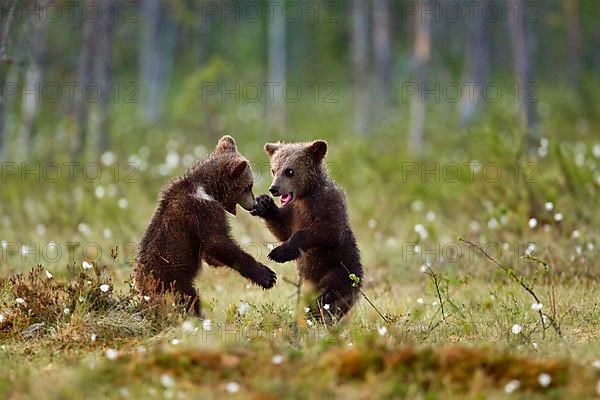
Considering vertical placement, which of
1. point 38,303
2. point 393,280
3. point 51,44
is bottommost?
point 393,280

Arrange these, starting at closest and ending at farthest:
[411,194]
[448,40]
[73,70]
Answer: [411,194] → [73,70] → [448,40]

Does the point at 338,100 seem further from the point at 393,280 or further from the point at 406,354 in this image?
the point at 406,354

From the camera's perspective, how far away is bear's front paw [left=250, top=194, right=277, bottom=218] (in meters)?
8.25

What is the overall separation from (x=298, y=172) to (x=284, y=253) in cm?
79

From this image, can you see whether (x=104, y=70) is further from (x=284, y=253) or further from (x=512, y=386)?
(x=512, y=386)

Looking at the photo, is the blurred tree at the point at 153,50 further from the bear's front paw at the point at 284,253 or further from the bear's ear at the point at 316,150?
the bear's front paw at the point at 284,253

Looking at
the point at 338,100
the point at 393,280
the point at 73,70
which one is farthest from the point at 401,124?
the point at 393,280

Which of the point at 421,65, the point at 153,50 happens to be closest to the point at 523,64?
the point at 421,65

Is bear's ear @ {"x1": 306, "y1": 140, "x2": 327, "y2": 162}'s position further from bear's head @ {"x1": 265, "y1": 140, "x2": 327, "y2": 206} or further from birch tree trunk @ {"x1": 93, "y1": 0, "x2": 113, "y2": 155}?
birch tree trunk @ {"x1": 93, "y1": 0, "x2": 113, "y2": 155}

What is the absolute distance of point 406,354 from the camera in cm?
581

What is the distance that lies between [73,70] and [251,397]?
22635 millimetres

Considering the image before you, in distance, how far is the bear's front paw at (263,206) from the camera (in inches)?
325

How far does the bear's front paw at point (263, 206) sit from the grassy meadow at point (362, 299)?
81 cm

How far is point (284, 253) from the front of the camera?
25.5 ft
